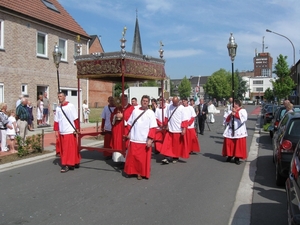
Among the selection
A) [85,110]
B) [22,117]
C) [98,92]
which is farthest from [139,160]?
[98,92]

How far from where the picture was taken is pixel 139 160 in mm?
7508

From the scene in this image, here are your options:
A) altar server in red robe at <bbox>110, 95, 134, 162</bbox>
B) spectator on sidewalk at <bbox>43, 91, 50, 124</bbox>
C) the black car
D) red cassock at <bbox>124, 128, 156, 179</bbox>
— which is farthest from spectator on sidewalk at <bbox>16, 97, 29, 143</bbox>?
the black car

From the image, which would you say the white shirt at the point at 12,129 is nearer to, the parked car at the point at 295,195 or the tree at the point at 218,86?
the parked car at the point at 295,195

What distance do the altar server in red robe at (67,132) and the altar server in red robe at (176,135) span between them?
2544 mm

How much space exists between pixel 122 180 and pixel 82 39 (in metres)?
17.0

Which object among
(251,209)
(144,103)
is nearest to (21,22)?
(144,103)

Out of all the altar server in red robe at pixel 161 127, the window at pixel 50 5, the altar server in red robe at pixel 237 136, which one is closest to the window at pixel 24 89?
the window at pixel 50 5

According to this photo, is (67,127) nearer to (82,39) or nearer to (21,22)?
(21,22)

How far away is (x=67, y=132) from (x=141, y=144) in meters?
1.99

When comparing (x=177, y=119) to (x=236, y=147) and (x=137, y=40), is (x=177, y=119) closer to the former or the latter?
(x=236, y=147)

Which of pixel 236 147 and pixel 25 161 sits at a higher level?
pixel 236 147

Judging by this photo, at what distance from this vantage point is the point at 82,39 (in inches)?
897

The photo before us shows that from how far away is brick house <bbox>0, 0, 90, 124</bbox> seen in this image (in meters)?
16.9

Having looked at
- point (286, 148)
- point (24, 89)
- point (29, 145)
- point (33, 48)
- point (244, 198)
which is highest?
point (33, 48)
